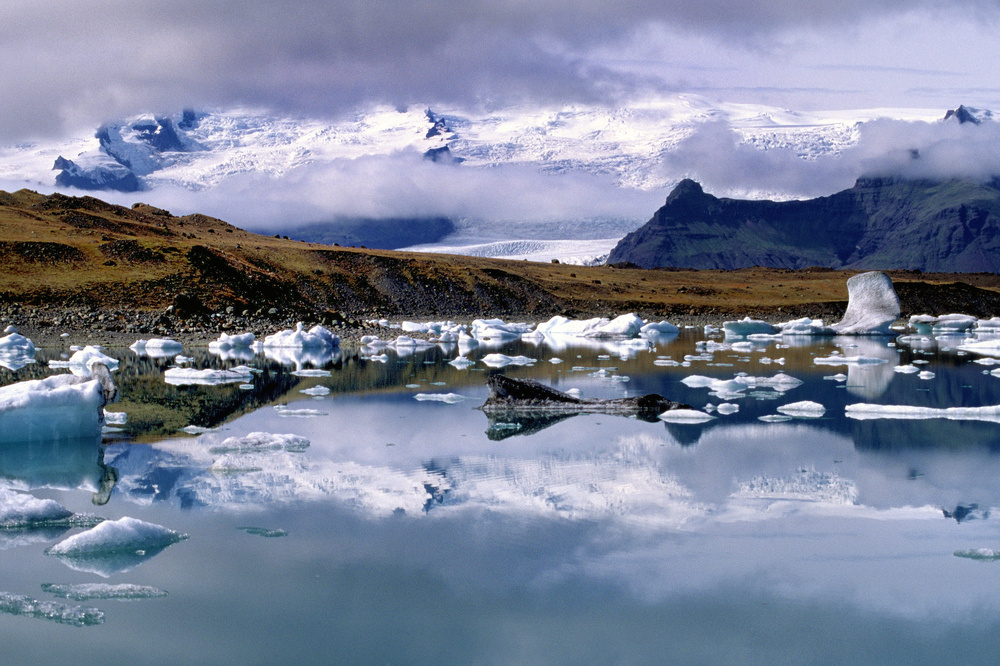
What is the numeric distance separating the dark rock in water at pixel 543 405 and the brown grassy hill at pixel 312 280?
85.9 ft

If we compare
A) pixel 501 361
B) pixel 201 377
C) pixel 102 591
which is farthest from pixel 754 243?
pixel 102 591

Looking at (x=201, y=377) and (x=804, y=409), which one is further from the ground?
(x=201, y=377)

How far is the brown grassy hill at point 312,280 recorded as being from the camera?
131 ft

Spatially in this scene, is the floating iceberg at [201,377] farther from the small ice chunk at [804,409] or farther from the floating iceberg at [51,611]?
the floating iceberg at [51,611]

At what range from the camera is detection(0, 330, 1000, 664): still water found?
604 cm

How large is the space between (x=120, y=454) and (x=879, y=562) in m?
9.35

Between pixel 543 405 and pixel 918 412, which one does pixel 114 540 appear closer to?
pixel 543 405

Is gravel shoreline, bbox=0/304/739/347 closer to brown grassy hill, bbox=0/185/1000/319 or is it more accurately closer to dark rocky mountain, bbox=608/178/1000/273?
brown grassy hill, bbox=0/185/1000/319

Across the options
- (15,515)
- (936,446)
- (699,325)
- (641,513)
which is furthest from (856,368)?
(699,325)

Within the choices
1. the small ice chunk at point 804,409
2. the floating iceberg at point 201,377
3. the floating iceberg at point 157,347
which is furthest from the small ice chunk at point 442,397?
the floating iceberg at point 157,347

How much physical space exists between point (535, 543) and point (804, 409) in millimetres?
9023

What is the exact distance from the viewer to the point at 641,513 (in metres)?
8.98

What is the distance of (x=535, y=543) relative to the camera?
7.95m

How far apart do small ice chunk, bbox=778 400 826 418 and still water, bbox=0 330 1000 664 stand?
9.0 inches
